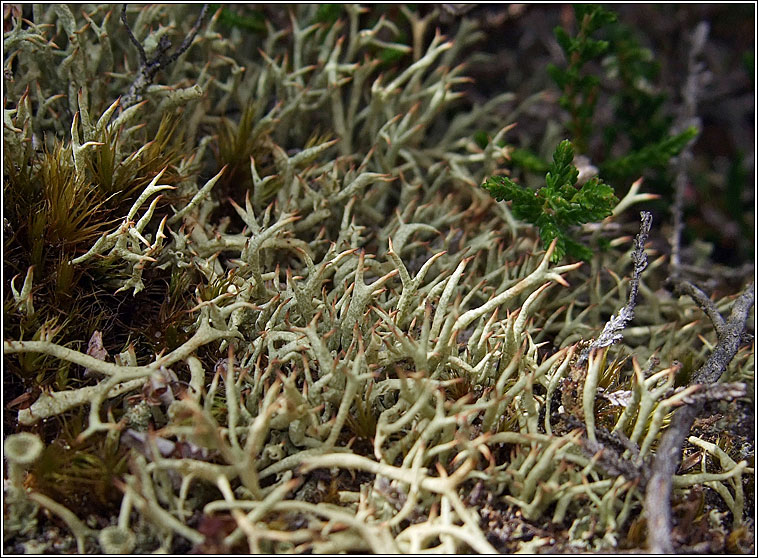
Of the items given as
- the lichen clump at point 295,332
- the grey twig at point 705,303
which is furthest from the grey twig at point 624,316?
the grey twig at point 705,303

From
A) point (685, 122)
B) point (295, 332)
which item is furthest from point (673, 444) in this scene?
point (685, 122)

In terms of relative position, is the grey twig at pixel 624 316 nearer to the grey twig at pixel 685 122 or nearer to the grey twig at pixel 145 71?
the grey twig at pixel 685 122

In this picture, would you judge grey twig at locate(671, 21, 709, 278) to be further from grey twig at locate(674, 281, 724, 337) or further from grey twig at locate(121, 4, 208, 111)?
grey twig at locate(121, 4, 208, 111)

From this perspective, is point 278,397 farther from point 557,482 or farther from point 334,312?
point 557,482

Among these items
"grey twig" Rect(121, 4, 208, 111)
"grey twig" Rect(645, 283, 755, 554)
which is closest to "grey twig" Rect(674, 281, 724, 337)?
"grey twig" Rect(645, 283, 755, 554)

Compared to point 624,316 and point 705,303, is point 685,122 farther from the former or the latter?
point 624,316

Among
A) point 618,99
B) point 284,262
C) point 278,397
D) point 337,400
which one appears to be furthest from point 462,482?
point 618,99
